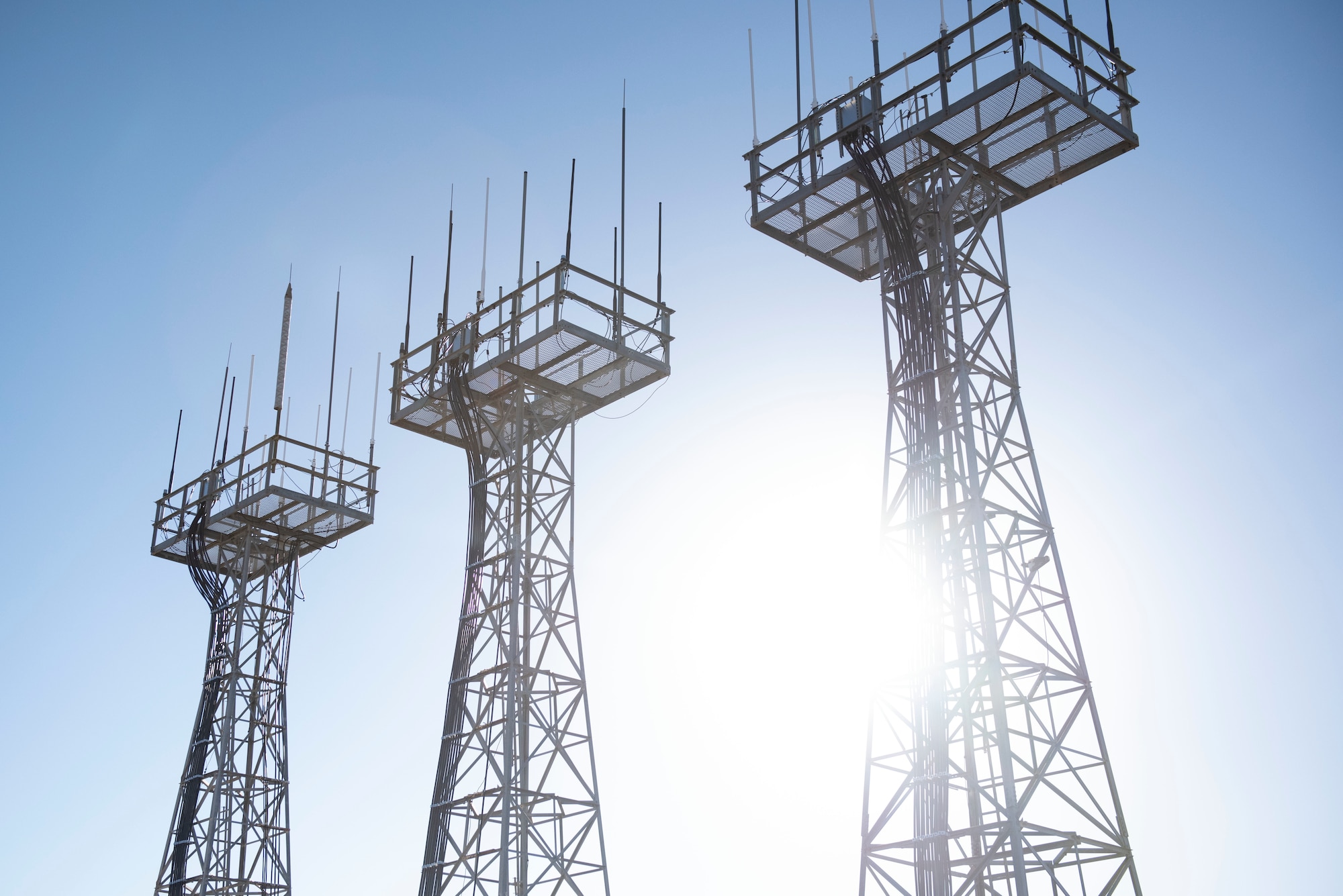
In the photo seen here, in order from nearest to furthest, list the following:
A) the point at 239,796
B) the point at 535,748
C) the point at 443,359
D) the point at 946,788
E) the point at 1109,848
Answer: the point at 1109,848, the point at 946,788, the point at 535,748, the point at 443,359, the point at 239,796

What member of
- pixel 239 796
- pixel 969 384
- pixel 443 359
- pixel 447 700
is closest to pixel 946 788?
pixel 969 384

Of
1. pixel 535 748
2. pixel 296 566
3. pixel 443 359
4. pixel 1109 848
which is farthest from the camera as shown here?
pixel 296 566

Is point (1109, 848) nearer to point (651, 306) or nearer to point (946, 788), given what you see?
point (946, 788)

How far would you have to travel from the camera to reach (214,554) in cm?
4250

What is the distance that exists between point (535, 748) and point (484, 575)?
4.52 metres

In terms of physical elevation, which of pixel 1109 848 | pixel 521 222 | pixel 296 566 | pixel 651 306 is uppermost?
pixel 521 222

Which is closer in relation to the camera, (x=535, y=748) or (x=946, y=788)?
(x=946, y=788)

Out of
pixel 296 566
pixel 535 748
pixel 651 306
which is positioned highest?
pixel 651 306

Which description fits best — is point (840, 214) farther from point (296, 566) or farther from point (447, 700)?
point (296, 566)

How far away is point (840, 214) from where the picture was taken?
2778cm

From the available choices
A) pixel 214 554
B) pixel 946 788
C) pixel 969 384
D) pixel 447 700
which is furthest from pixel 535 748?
pixel 214 554

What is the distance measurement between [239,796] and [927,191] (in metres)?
25.3

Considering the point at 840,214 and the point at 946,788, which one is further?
the point at 840,214

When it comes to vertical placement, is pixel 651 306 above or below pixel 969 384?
above
